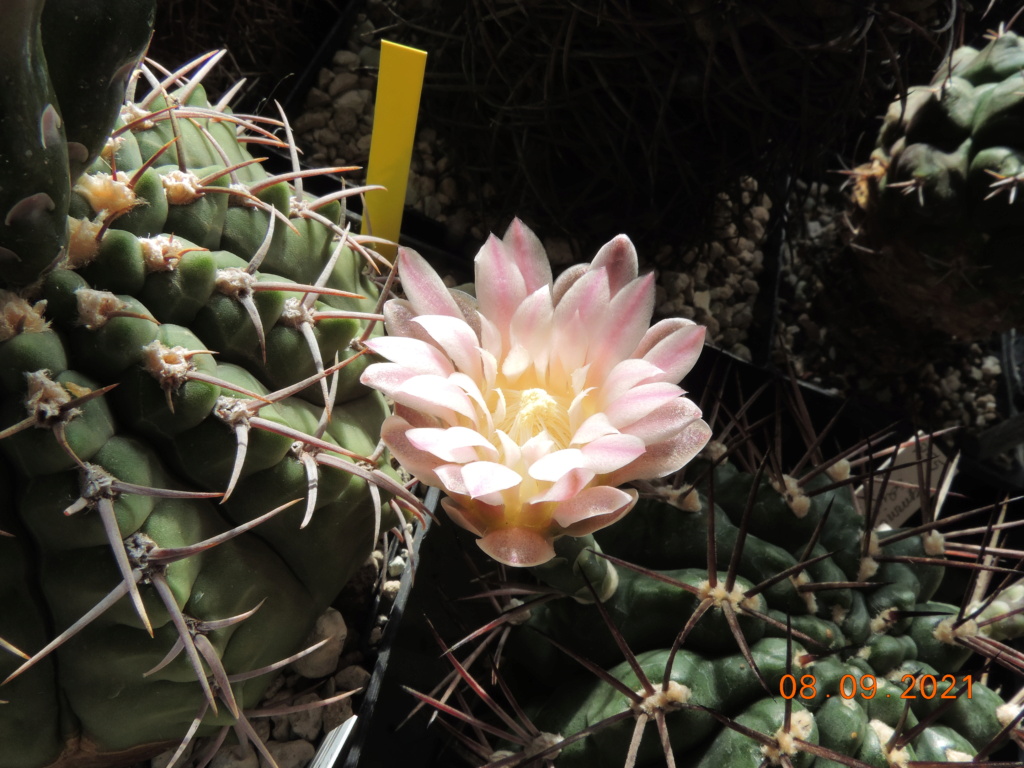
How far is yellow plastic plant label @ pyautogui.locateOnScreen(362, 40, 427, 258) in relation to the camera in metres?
0.63

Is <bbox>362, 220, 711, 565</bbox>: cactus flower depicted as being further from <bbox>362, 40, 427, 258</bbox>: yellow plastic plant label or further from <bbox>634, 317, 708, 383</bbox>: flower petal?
<bbox>362, 40, 427, 258</bbox>: yellow plastic plant label

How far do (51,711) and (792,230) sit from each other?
1.01 metres

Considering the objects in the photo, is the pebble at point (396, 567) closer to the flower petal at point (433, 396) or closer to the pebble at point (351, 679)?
the pebble at point (351, 679)

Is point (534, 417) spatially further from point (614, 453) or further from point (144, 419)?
point (144, 419)

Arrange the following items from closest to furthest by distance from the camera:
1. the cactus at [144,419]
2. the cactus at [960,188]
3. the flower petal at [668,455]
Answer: the cactus at [144,419] < the flower petal at [668,455] < the cactus at [960,188]

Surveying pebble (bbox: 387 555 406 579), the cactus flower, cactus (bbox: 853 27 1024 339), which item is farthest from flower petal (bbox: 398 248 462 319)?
cactus (bbox: 853 27 1024 339)

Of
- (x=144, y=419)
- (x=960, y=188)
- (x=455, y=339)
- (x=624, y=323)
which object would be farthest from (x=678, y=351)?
(x=960, y=188)

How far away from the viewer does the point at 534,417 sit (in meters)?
0.49

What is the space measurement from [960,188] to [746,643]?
1.99ft

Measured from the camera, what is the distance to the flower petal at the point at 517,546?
1.45ft

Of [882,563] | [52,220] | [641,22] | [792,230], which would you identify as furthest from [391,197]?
[792,230]

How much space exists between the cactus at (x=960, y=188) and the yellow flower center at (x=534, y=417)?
22.9 inches

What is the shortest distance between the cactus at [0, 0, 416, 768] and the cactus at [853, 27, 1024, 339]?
680 mm

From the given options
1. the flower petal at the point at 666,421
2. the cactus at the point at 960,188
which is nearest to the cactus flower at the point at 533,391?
the flower petal at the point at 666,421
